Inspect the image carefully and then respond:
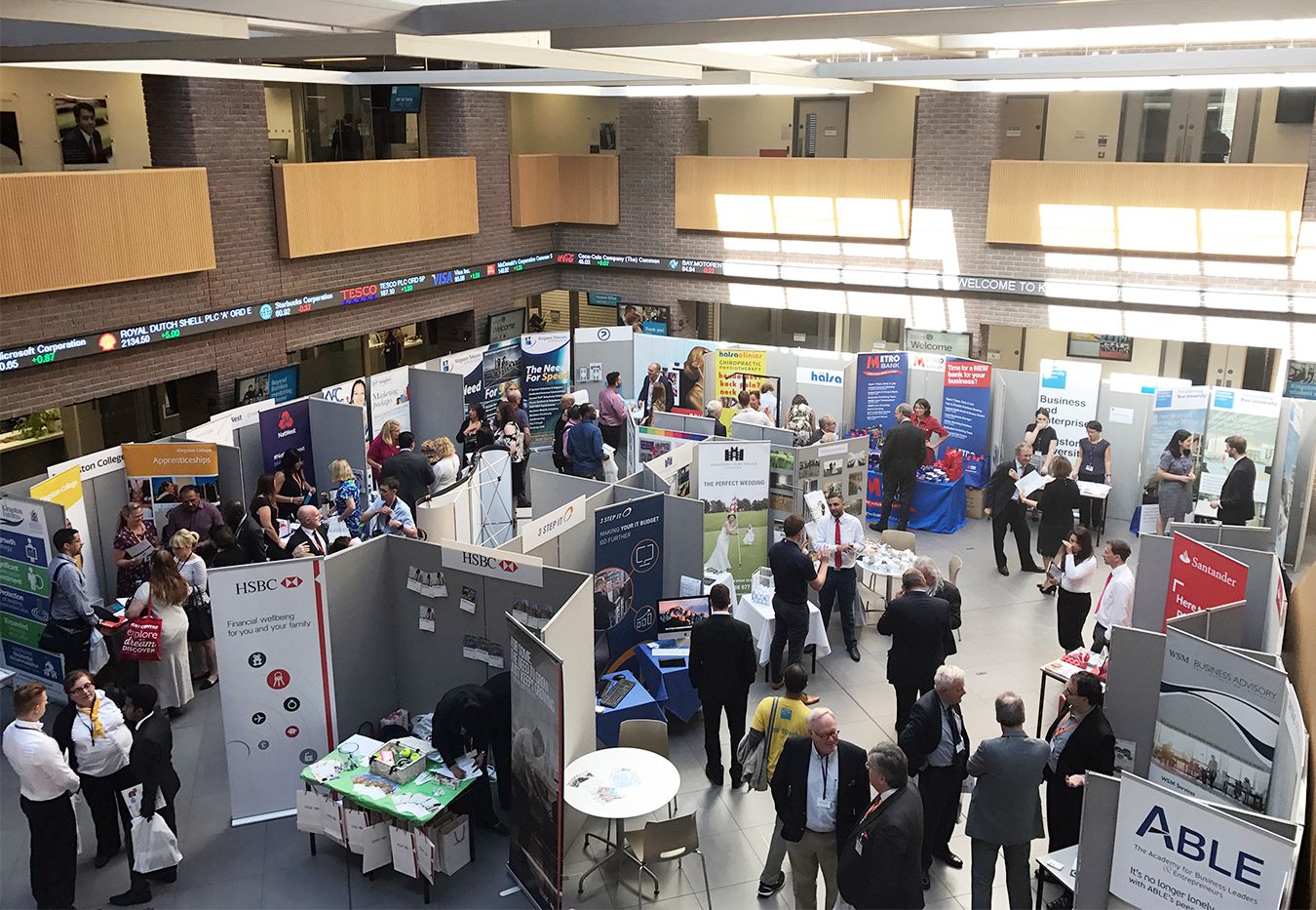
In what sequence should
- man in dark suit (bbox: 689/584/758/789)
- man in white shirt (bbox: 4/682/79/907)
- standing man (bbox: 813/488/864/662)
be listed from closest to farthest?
man in white shirt (bbox: 4/682/79/907) < man in dark suit (bbox: 689/584/758/789) < standing man (bbox: 813/488/864/662)

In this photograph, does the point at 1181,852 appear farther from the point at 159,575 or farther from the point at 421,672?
the point at 159,575

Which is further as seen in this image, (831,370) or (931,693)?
(831,370)

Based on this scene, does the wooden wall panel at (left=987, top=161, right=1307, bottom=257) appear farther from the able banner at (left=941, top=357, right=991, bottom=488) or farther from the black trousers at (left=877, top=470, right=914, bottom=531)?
the black trousers at (left=877, top=470, right=914, bottom=531)

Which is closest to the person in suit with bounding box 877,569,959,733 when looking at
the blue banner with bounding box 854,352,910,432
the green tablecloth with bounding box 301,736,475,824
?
the green tablecloth with bounding box 301,736,475,824

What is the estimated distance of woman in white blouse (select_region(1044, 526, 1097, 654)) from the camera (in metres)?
8.76

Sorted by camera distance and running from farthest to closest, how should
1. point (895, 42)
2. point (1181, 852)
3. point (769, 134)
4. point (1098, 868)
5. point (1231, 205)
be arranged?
point (769, 134)
point (1231, 205)
point (895, 42)
point (1098, 868)
point (1181, 852)

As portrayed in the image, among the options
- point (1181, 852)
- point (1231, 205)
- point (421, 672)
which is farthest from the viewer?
point (1231, 205)

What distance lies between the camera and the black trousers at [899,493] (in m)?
12.7

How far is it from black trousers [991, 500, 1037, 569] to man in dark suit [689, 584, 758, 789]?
525cm

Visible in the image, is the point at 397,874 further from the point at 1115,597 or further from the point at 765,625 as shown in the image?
the point at 1115,597

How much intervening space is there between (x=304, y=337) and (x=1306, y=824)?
39.9 ft

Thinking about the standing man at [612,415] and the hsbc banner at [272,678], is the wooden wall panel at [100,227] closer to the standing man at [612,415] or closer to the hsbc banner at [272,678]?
the hsbc banner at [272,678]

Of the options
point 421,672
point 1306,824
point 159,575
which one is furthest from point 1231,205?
→ point 159,575

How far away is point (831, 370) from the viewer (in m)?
14.3
